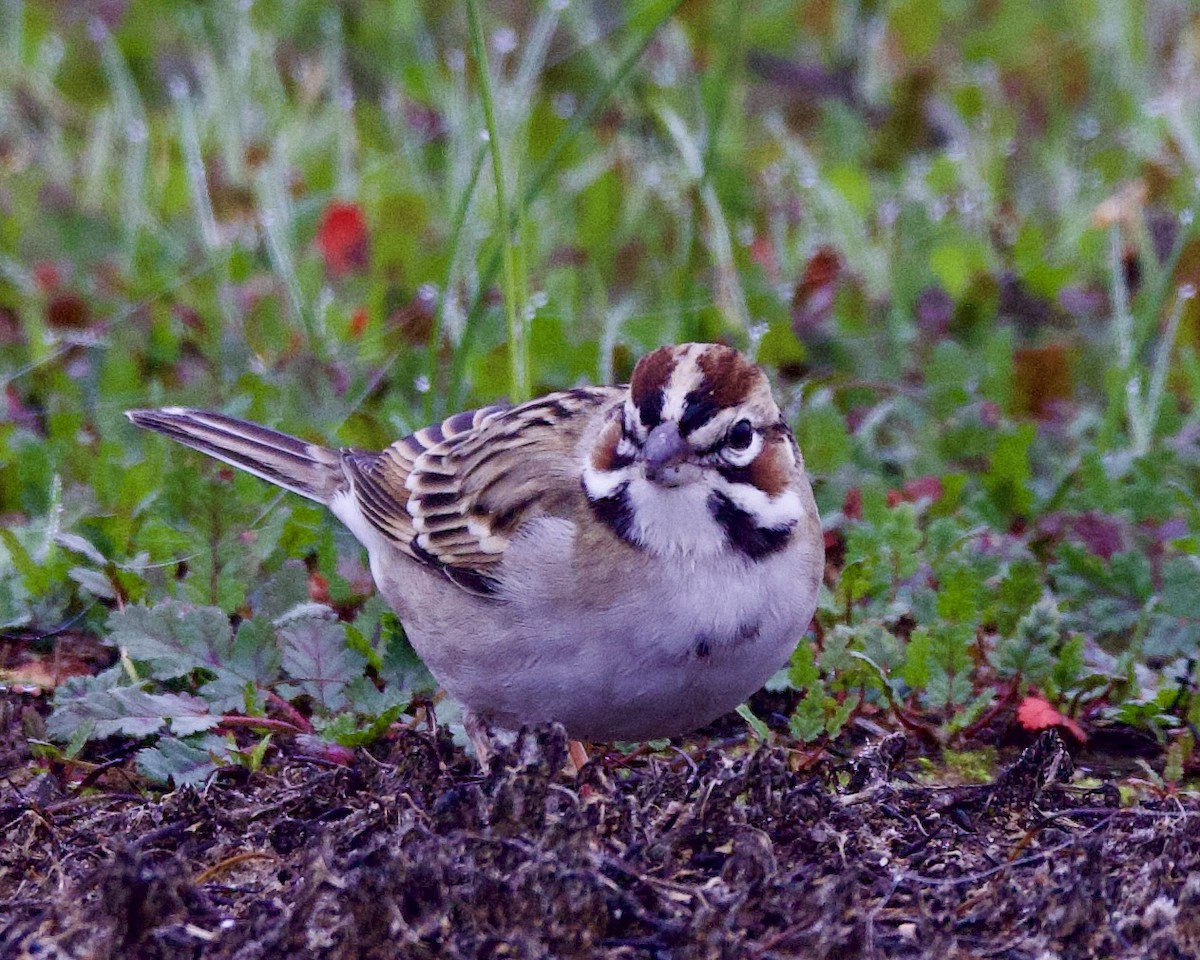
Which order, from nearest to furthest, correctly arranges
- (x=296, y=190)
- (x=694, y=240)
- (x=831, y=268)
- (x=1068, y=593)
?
(x=1068, y=593), (x=694, y=240), (x=831, y=268), (x=296, y=190)

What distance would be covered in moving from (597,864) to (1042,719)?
162 centimetres

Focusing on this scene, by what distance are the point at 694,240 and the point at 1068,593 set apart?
1.95 m

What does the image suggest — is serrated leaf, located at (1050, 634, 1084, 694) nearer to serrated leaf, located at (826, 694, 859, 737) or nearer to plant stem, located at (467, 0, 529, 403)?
serrated leaf, located at (826, 694, 859, 737)

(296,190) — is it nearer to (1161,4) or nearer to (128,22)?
(128,22)

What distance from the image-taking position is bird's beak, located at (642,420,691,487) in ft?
12.0

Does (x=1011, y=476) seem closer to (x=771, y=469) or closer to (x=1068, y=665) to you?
(x=1068, y=665)

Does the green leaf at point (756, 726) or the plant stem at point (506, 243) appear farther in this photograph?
the plant stem at point (506, 243)

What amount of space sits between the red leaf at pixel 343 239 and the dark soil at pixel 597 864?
11.8 ft

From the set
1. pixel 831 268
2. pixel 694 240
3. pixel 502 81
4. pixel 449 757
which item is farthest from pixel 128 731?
pixel 502 81

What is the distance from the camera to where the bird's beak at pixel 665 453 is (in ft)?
12.0

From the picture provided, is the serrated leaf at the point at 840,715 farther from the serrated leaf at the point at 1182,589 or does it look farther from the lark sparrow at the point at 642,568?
the serrated leaf at the point at 1182,589

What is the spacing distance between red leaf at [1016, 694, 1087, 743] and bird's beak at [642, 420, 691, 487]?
49.4 inches

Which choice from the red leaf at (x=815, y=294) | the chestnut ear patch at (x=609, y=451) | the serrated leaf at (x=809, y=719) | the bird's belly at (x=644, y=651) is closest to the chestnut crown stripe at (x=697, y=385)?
the chestnut ear patch at (x=609, y=451)

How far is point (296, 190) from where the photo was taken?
25.9 feet
